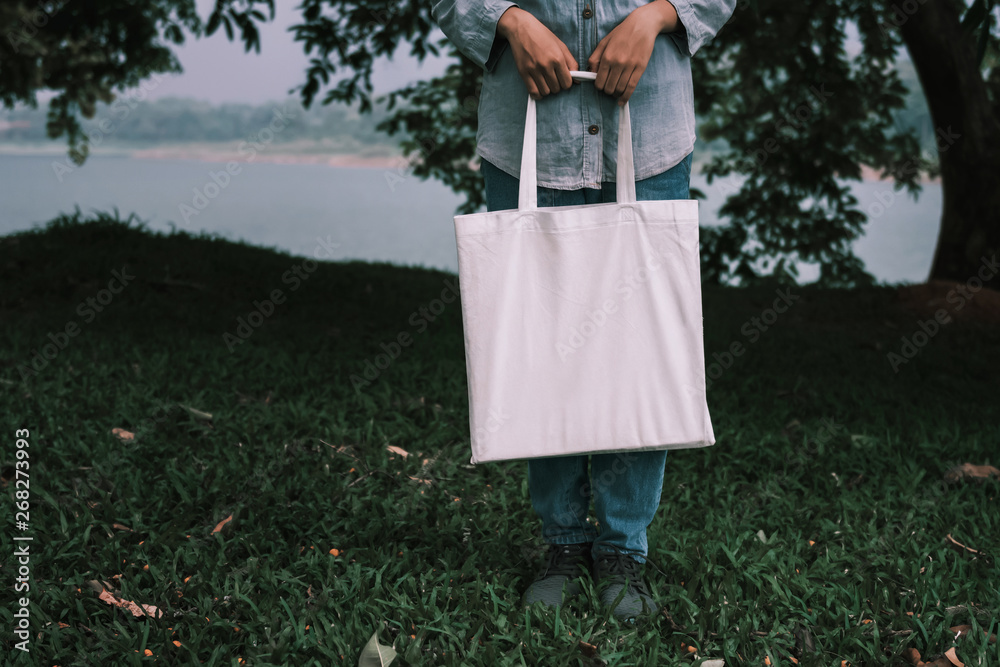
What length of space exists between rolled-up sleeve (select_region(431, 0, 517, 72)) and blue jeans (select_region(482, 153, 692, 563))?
0.80ft

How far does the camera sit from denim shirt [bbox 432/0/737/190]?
5.25 feet

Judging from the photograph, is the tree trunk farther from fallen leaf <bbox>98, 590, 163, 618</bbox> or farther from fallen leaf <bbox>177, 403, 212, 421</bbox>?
fallen leaf <bbox>98, 590, 163, 618</bbox>

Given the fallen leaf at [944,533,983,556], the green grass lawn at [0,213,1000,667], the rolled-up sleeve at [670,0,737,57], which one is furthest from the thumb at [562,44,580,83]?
the fallen leaf at [944,533,983,556]

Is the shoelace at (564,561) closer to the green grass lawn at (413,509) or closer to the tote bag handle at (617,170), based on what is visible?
the green grass lawn at (413,509)

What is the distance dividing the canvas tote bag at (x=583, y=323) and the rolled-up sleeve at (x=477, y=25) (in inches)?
8.2

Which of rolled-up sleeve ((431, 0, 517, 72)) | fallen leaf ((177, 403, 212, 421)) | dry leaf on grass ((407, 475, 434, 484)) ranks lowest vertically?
dry leaf on grass ((407, 475, 434, 484))

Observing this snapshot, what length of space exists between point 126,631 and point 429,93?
544 cm

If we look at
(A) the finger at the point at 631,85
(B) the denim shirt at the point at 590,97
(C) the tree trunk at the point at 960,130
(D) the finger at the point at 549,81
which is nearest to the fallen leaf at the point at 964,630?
(B) the denim shirt at the point at 590,97

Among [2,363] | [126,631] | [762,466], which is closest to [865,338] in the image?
[762,466]

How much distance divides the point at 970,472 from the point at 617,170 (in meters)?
2.16

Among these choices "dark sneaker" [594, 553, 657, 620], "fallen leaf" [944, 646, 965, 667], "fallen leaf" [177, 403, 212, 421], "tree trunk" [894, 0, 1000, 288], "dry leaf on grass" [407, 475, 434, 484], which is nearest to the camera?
"fallen leaf" [944, 646, 965, 667]

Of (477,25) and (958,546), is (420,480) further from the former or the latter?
(958,546)

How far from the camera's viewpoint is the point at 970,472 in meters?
2.81

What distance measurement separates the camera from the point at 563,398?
1541mm
